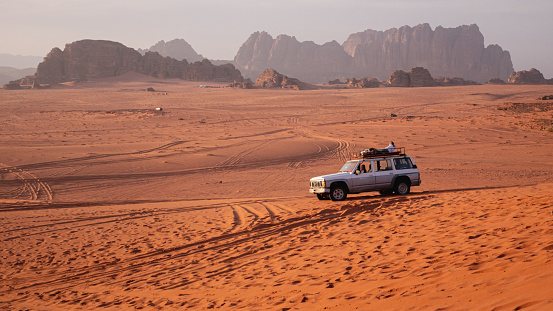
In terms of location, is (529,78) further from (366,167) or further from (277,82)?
(366,167)

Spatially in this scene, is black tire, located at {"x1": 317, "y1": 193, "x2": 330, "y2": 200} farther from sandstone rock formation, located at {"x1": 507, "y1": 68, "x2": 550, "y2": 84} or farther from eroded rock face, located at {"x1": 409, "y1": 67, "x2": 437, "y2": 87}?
sandstone rock formation, located at {"x1": 507, "y1": 68, "x2": 550, "y2": 84}

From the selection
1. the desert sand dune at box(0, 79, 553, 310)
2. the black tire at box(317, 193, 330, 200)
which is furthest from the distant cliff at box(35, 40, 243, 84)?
the black tire at box(317, 193, 330, 200)

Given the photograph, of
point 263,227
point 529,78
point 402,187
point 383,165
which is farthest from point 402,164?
point 529,78

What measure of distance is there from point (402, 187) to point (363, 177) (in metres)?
1.44

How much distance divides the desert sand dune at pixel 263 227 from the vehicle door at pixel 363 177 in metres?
0.47

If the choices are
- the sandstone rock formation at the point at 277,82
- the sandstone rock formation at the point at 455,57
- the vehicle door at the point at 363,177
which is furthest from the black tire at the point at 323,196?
the sandstone rock formation at the point at 455,57

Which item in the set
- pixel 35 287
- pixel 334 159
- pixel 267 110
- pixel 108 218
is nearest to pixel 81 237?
pixel 108 218

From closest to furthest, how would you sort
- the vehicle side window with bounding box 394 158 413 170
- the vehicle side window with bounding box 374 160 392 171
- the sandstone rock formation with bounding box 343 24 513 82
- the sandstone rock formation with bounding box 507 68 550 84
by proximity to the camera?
the vehicle side window with bounding box 374 160 392 171
the vehicle side window with bounding box 394 158 413 170
the sandstone rock formation with bounding box 507 68 550 84
the sandstone rock formation with bounding box 343 24 513 82

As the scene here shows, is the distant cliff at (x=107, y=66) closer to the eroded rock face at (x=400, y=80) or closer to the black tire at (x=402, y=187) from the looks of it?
the eroded rock face at (x=400, y=80)

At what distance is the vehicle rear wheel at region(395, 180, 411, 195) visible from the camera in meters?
15.7

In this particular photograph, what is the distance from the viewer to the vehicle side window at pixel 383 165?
15.6 m

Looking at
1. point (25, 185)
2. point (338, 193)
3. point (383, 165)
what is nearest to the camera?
A: point (338, 193)

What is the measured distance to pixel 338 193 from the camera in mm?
15266

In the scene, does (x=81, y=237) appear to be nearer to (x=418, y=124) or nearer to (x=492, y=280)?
(x=492, y=280)
